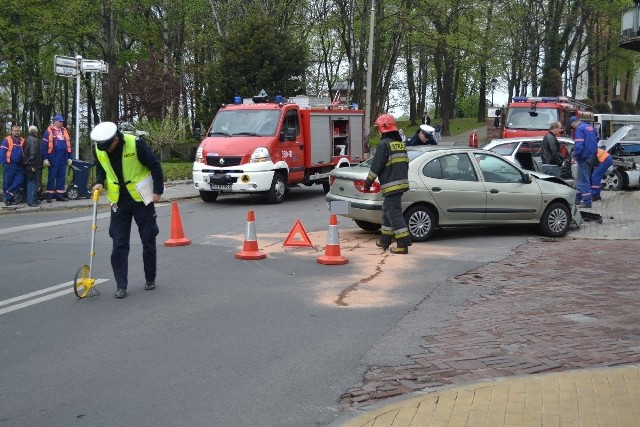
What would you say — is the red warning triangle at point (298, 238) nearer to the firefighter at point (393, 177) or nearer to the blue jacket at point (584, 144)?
the firefighter at point (393, 177)

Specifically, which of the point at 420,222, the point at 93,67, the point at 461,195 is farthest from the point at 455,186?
the point at 93,67

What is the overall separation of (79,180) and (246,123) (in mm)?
4269

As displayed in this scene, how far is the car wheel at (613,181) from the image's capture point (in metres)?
21.7

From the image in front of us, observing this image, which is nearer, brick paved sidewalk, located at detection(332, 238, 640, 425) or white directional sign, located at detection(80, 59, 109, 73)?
brick paved sidewalk, located at detection(332, 238, 640, 425)

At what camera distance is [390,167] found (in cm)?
1124

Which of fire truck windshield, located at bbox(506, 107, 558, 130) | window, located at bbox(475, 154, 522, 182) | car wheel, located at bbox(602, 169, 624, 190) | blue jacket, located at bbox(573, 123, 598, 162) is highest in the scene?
fire truck windshield, located at bbox(506, 107, 558, 130)

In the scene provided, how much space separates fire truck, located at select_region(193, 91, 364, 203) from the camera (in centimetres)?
1773

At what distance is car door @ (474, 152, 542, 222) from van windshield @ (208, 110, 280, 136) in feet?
22.2

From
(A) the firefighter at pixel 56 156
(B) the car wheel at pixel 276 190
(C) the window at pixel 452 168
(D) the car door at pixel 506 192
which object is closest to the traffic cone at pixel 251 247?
(C) the window at pixel 452 168

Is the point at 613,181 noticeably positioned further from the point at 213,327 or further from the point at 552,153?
the point at 213,327

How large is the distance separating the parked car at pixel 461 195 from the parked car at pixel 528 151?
4.21 metres

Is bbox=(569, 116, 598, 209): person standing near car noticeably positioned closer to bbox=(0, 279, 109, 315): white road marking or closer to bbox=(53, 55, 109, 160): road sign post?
bbox=(53, 55, 109, 160): road sign post

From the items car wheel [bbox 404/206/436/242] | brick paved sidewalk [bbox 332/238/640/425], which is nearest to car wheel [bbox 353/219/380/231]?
car wheel [bbox 404/206/436/242]

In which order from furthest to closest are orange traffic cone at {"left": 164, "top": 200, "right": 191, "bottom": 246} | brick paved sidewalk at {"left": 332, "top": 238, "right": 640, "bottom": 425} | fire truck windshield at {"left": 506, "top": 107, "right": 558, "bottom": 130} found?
fire truck windshield at {"left": 506, "top": 107, "right": 558, "bottom": 130}, orange traffic cone at {"left": 164, "top": 200, "right": 191, "bottom": 246}, brick paved sidewalk at {"left": 332, "top": 238, "right": 640, "bottom": 425}
